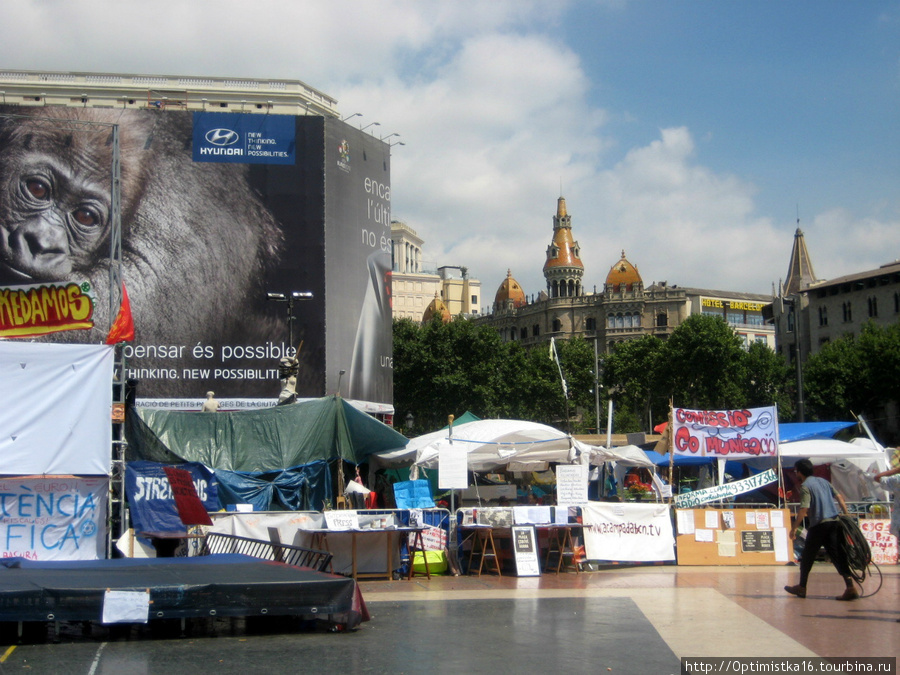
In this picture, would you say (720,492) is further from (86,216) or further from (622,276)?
(622,276)

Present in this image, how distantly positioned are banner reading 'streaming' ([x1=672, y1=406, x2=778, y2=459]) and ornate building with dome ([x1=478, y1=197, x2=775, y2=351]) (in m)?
109

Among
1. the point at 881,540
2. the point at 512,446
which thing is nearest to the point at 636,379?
the point at 512,446

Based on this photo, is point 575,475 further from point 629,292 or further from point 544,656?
point 629,292

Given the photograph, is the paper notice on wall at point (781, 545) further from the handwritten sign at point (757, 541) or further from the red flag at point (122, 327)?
the red flag at point (122, 327)

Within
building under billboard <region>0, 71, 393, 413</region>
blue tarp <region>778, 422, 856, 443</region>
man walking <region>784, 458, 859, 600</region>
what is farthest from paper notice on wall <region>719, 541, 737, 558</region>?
building under billboard <region>0, 71, 393, 413</region>

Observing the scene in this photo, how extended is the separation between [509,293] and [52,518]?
523ft

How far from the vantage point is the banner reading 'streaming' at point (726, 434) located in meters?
18.5

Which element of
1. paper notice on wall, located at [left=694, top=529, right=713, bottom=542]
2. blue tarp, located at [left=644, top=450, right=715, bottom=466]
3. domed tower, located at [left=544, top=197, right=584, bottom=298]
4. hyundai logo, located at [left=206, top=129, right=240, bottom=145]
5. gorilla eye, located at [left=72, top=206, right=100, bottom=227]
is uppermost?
domed tower, located at [left=544, top=197, right=584, bottom=298]

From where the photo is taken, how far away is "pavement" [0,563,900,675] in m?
7.96

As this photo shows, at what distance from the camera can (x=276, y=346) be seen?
32.6 meters

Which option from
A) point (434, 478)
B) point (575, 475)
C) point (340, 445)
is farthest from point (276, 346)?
point (575, 475)

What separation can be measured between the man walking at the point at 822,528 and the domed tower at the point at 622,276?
428 feet

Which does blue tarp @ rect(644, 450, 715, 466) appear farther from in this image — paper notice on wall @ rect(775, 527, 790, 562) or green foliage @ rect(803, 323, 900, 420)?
green foliage @ rect(803, 323, 900, 420)

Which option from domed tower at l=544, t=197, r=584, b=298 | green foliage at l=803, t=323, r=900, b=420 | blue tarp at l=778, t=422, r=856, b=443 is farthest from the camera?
domed tower at l=544, t=197, r=584, b=298
